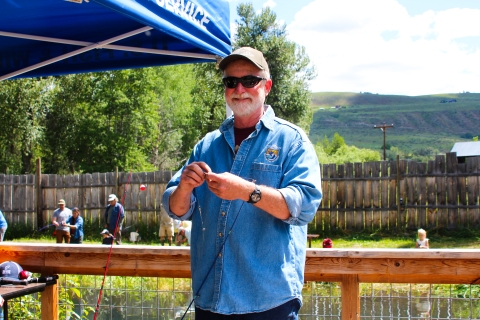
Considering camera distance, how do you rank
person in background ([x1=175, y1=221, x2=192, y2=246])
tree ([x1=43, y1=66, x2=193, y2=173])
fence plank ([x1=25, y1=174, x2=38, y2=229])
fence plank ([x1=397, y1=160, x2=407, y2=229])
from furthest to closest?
1. tree ([x1=43, y1=66, x2=193, y2=173])
2. fence plank ([x1=25, y1=174, x2=38, y2=229])
3. fence plank ([x1=397, y1=160, x2=407, y2=229])
4. person in background ([x1=175, y1=221, x2=192, y2=246])

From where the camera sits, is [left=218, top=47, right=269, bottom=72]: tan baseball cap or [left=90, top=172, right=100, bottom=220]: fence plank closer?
[left=218, top=47, right=269, bottom=72]: tan baseball cap

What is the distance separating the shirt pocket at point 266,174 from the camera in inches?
85.9

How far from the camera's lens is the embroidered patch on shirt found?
221cm

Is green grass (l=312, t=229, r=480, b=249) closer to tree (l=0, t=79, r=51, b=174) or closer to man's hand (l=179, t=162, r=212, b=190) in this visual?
man's hand (l=179, t=162, r=212, b=190)

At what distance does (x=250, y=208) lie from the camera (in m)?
2.18

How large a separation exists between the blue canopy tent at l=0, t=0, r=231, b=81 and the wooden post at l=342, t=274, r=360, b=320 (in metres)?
1.40

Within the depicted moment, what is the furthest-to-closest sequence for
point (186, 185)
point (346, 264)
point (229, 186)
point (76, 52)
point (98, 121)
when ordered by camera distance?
point (98, 121)
point (76, 52)
point (346, 264)
point (186, 185)
point (229, 186)

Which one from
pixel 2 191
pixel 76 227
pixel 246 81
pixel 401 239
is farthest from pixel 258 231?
pixel 2 191

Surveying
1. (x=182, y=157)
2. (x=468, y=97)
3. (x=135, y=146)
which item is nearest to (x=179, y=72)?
(x=182, y=157)

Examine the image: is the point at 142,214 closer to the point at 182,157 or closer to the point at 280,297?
the point at 280,297

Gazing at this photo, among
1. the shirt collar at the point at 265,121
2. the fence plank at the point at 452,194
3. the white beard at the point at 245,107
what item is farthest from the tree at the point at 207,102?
the white beard at the point at 245,107

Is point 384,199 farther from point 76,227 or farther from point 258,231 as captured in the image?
point 258,231

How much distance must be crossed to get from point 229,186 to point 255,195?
0.10m

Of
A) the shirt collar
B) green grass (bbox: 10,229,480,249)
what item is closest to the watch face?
the shirt collar
